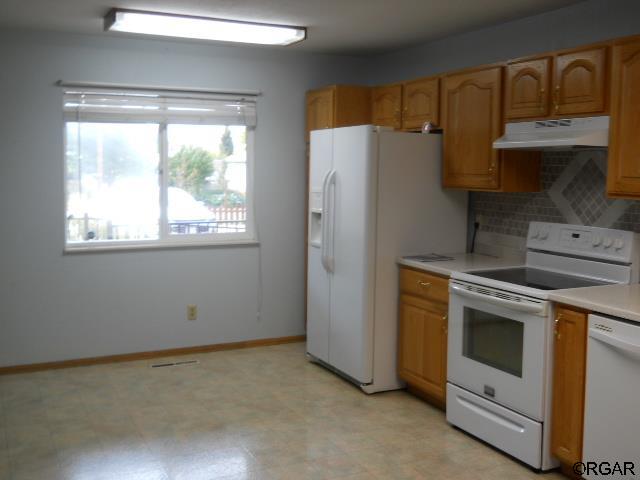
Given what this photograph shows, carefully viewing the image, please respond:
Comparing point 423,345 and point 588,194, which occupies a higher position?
point 588,194

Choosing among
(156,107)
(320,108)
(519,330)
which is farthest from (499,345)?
(156,107)

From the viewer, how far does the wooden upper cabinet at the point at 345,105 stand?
5.14 metres

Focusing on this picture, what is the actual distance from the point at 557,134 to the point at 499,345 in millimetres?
1096

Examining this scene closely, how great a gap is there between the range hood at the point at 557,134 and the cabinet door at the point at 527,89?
0.23ft

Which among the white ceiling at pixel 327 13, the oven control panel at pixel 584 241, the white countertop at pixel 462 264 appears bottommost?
the white countertop at pixel 462 264

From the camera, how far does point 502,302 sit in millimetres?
3432

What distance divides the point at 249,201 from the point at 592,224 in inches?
106

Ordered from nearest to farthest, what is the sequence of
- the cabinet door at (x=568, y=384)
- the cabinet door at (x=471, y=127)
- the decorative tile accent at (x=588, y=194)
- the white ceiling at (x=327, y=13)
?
the cabinet door at (x=568, y=384) → the decorative tile accent at (x=588, y=194) → the white ceiling at (x=327, y=13) → the cabinet door at (x=471, y=127)

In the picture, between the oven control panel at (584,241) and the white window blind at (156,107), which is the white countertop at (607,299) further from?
the white window blind at (156,107)

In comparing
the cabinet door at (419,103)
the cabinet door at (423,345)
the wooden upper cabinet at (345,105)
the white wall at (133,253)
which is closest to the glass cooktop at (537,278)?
the cabinet door at (423,345)

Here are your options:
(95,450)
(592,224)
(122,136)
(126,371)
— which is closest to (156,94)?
(122,136)

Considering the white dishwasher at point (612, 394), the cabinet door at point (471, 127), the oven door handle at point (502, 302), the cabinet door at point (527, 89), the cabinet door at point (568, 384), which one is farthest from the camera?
the cabinet door at point (471, 127)

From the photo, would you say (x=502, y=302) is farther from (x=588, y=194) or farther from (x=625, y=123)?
(x=625, y=123)

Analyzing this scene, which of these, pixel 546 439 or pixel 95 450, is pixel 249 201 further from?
pixel 546 439
